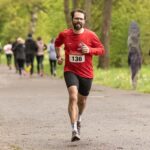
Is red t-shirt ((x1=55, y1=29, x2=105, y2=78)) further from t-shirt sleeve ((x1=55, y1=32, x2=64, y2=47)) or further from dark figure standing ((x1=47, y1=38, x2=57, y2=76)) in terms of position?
dark figure standing ((x1=47, y1=38, x2=57, y2=76))

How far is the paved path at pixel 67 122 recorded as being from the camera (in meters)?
11.1

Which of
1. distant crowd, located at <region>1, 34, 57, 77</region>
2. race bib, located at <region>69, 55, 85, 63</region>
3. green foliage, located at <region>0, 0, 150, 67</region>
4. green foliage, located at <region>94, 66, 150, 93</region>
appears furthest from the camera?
green foliage, located at <region>0, 0, 150, 67</region>

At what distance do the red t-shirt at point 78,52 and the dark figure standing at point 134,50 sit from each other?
36.8 ft

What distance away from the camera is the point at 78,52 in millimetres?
11391

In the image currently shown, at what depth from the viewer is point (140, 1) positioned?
142 ft

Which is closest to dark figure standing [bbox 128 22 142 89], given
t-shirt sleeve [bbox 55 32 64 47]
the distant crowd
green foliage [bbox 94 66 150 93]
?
green foliage [bbox 94 66 150 93]

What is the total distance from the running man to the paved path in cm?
49

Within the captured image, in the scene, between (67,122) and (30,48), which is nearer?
(67,122)

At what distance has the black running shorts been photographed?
11375mm

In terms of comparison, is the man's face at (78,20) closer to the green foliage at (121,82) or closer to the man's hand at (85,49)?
the man's hand at (85,49)

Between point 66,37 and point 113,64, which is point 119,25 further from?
point 66,37

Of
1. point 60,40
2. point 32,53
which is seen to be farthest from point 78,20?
point 32,53

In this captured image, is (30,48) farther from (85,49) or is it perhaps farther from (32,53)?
(85,49)

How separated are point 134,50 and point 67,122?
9370 millimetres
